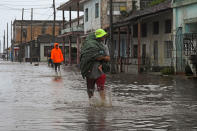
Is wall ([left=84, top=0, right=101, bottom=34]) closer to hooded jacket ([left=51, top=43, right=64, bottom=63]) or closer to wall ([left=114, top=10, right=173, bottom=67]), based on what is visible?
wall ([left=114, top=10, right=173, bottom=67])

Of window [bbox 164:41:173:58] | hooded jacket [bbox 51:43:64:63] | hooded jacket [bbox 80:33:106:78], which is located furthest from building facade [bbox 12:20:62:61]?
hooded jacket [bbox 80:33:106:78]

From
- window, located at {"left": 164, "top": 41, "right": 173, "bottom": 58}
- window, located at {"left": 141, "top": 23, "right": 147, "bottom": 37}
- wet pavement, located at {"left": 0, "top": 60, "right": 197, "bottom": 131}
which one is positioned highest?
window, located at {"left": 141, "top": 23, "right": 147, "bottom": 37}

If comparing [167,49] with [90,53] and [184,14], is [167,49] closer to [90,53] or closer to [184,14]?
[184,14]

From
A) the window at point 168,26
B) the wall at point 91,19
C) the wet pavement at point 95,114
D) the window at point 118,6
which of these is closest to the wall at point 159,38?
the window at point 168,26

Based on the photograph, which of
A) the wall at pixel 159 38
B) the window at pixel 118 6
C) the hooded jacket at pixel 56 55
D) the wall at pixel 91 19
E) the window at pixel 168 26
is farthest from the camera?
the wall at pixel 91 19

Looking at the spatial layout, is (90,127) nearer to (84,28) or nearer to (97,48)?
(97,48)

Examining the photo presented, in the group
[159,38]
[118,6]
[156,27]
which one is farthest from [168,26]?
[118,6]

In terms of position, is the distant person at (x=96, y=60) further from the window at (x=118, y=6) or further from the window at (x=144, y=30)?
the window at (x=118, y=6)

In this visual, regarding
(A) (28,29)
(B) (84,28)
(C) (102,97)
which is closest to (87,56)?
(C) (102,97)

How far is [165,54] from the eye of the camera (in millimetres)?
33250

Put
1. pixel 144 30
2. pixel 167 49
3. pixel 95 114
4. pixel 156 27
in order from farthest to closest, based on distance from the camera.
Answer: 1. pixel 144 30
2. pixel 156 27
3. pixel 167 49
4. pixel 95 114

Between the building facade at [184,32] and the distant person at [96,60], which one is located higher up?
the building facade at [184,32]

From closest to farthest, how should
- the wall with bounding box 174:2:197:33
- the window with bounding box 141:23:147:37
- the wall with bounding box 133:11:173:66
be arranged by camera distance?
1. the wall with bounding box 174:2:197:33
2. the wall with bounding box 133:11:173:66
3. the window with bounding box 141:23:147:37

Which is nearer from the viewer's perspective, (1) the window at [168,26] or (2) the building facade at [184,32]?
(2) the building facade at [184,32]
